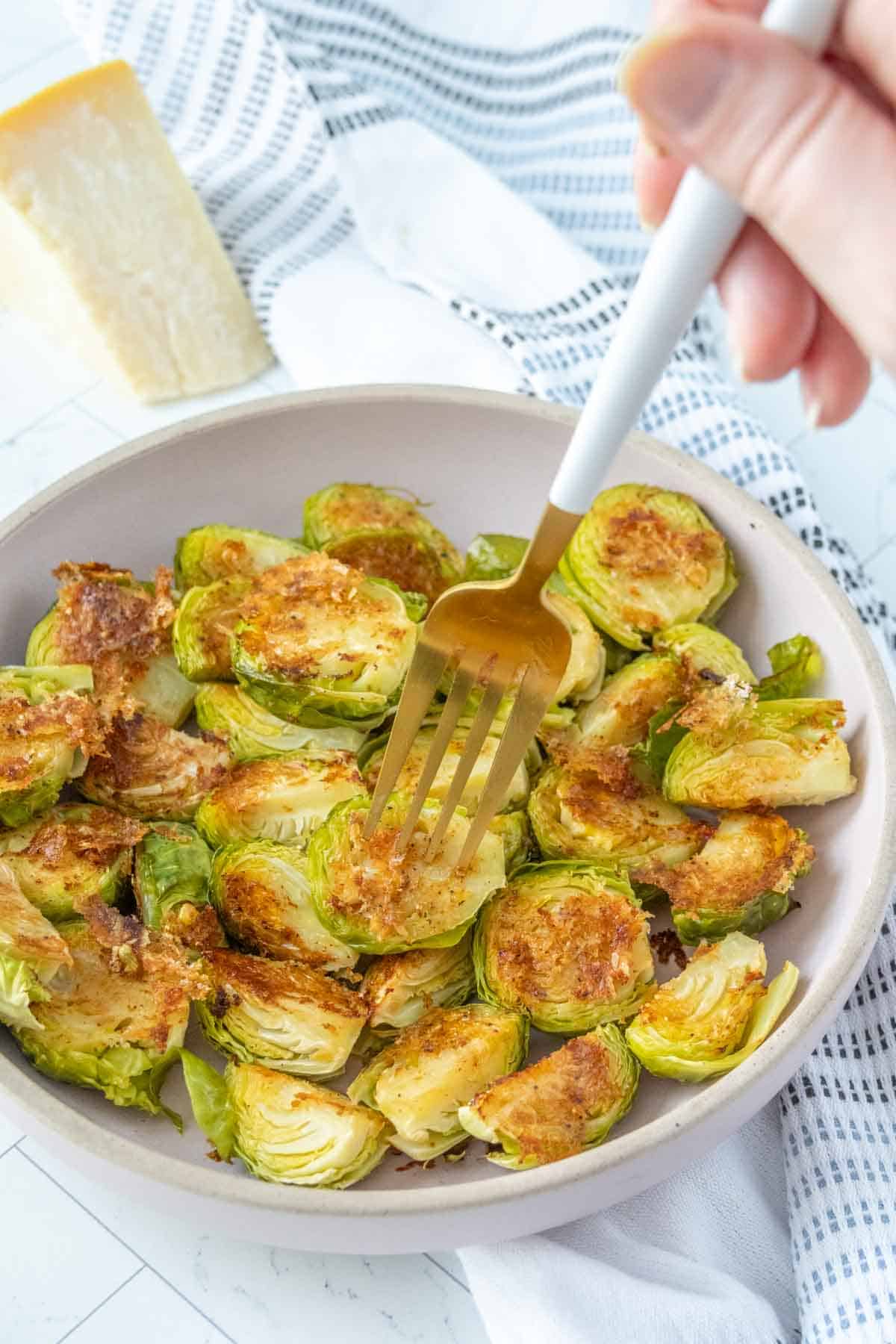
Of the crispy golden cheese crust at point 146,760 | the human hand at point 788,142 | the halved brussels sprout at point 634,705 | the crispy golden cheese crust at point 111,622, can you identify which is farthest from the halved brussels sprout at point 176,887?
the human hand at point 788,142

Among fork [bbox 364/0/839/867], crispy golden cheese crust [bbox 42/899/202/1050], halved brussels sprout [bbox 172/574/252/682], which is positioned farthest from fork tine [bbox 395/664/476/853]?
halved brussels sprout [bbox 172/574/252/682]

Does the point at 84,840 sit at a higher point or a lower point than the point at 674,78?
lower

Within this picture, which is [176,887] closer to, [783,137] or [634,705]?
[634,705]

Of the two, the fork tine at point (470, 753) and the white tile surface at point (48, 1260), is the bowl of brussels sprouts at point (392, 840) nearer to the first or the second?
the fork tine at point (470, 753)

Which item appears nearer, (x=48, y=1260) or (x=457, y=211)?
(x=48, y=1260)

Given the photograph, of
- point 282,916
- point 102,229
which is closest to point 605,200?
point 102,229

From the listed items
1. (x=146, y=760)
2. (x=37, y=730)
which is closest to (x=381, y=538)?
(x=146, y=760)
